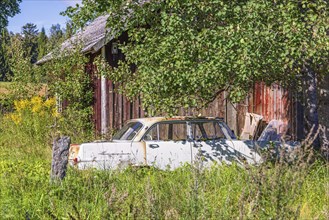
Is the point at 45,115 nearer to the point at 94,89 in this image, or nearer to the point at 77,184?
the point at 94,89

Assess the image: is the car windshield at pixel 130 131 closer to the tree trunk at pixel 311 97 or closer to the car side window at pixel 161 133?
the car side window at pixel 161 133

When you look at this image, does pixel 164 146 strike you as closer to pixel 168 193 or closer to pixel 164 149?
pixel 164 149

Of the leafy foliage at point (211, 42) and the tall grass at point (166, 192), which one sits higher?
the leafy foliage at point (211, 42)

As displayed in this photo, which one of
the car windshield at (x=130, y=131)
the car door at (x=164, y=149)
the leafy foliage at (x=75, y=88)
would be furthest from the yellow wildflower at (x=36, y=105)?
the car door at (x=164, y=149)

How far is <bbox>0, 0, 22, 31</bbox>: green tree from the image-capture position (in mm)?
42438

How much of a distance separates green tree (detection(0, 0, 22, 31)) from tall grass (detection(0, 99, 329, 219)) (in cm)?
3647

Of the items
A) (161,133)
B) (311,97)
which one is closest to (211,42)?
(161,133)

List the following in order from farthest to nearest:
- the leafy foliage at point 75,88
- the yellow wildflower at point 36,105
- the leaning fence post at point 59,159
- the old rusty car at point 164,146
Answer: the leafy foliage at point 75,88 < the yellow wildflower at point 36,105 < the old rusty car at point 164,146 < the leaning fence post at point 59,159

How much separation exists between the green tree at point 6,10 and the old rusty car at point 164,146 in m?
35.2

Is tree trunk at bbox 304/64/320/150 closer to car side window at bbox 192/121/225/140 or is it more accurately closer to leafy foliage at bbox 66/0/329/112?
leafy foliage at bbox 66/0/329/112

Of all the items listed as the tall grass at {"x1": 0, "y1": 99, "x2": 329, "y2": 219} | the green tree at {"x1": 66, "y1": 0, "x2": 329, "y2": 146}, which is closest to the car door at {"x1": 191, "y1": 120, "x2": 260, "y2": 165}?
the green tree at {"x1": 66, "y1": 0, "x2": 329, "y2": 146}

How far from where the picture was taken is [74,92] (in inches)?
615

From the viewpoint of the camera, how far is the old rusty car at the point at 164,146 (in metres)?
9.21

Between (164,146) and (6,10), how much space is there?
3652cm
